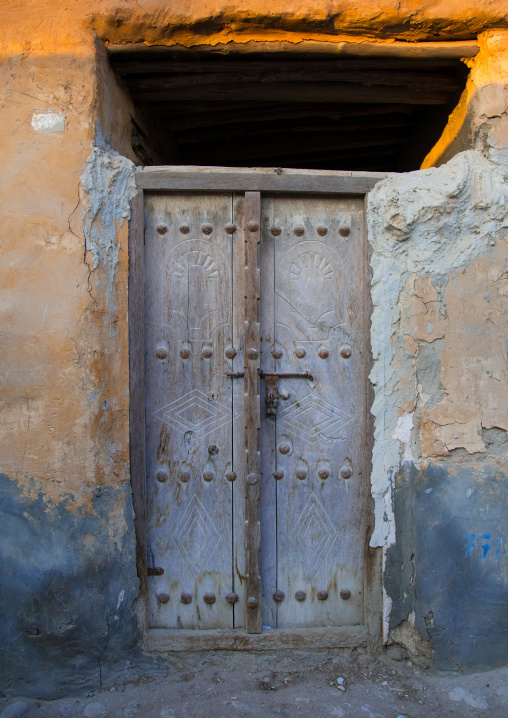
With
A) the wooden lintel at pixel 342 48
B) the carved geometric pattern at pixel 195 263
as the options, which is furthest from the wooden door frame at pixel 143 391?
the wooden lintel at pixel 342 48

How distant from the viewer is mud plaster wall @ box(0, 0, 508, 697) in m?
2.16

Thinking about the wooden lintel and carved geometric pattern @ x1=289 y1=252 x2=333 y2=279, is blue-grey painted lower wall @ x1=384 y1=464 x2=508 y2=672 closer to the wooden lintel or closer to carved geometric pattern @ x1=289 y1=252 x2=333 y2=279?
carved geometric pattern @ x1=289 y1=252 x2=333 y2=279

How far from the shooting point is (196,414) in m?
2.40

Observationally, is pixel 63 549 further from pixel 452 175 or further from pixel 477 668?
pixel 452 175

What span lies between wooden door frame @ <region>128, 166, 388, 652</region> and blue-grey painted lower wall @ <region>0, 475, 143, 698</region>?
0.20 metres

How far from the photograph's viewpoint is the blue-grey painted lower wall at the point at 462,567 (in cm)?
223

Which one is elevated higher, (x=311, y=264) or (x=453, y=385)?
(x=311, y=264)

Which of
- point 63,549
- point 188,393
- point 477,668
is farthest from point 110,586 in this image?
point 477,668

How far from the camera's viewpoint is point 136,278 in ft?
7.57

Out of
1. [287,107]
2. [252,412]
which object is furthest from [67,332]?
[287,107]

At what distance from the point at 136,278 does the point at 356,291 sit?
1010 mm

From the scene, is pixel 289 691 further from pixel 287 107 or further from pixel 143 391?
Answer: pixel 287 107

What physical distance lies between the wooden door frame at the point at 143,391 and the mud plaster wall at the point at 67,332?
90 millimetres

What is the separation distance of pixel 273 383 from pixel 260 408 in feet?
0.43
